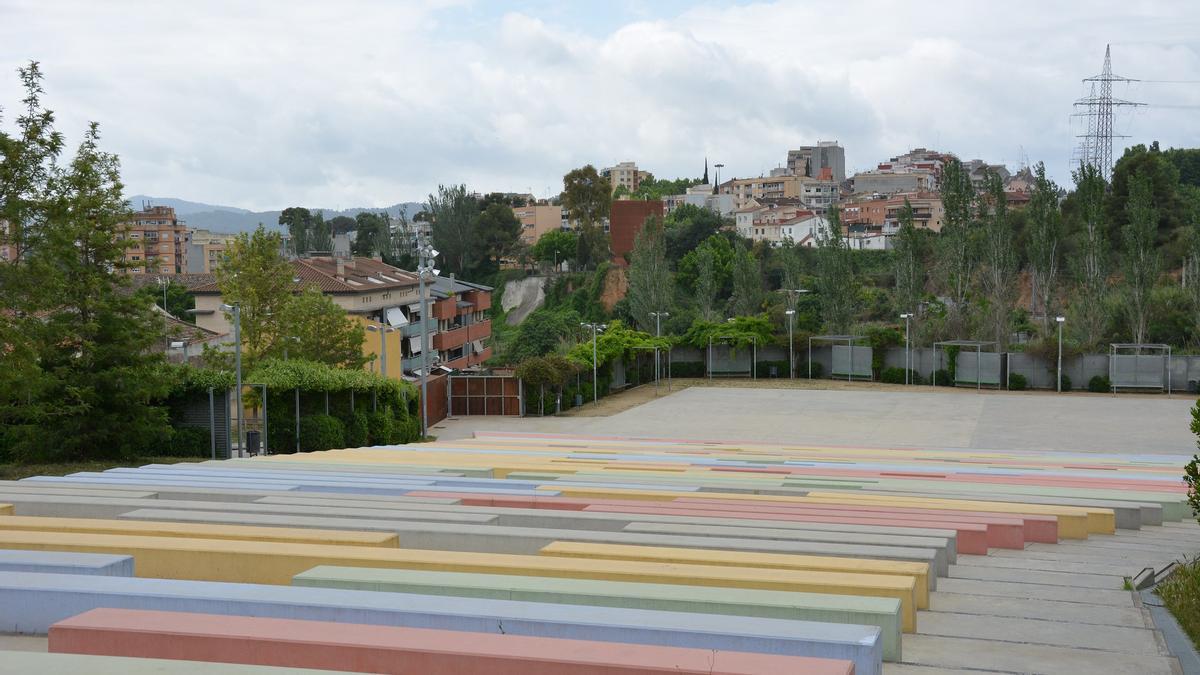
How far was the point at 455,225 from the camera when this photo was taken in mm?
110312

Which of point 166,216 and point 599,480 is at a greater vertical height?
point 166,216

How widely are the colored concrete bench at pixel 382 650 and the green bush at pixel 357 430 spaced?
86.1 feet

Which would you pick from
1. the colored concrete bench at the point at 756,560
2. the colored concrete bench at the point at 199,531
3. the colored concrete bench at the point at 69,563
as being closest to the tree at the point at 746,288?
the colored concrete bench at the point at 199,531

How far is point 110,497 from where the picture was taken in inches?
385

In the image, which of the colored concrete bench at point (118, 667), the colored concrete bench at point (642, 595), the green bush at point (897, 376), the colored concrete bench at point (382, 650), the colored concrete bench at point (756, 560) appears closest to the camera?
the colored concrete bench at point (118, 667)

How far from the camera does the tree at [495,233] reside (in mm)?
112375

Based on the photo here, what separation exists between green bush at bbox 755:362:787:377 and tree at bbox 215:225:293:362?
23305mm

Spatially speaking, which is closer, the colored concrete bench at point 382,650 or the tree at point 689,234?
the colored concrete bench at point 382,650

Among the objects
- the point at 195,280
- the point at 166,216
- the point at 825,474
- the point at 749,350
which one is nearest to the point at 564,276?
the point at 195,280

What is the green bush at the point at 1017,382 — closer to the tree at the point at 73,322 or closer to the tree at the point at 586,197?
the tree at the point at 73,322

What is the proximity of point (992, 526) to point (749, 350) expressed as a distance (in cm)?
4326

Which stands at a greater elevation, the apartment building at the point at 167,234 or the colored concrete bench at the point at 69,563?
the apartment building at the point at 167,234

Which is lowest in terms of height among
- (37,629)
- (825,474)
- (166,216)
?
(825,474)

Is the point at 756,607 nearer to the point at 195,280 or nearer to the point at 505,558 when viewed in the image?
the point at 505,558
